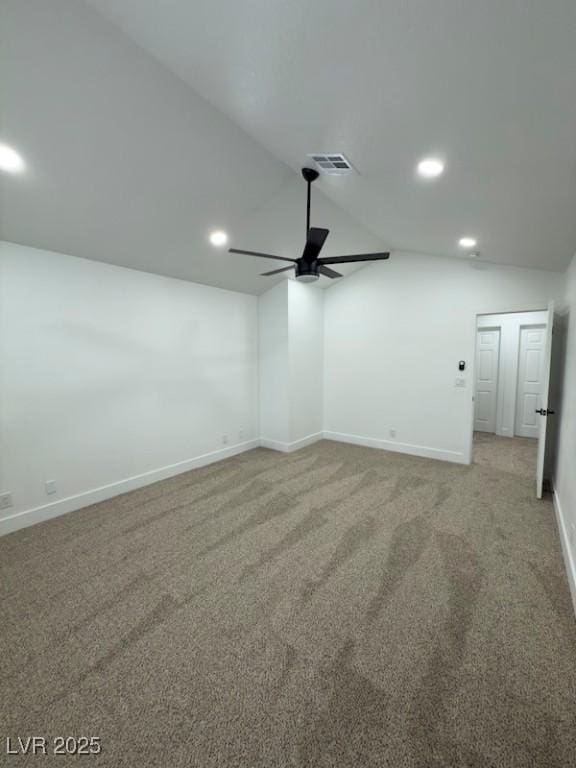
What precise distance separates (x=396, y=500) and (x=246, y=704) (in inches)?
93.3

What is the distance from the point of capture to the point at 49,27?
141 cm

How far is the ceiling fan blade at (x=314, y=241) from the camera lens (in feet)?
8.09

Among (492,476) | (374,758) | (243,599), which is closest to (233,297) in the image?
(243,599)

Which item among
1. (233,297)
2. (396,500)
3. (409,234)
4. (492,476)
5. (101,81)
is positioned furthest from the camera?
(233,297)

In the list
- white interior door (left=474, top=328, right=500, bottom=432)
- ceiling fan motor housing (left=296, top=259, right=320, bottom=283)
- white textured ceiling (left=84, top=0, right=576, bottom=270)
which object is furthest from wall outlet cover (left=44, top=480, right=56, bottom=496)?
white interior door (left=474, top=328, right=500, bottom=432)

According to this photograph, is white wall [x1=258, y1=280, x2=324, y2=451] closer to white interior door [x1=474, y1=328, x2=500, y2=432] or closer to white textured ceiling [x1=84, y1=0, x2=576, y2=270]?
white textured ceiling [x1=84, y1=0, x2=576, y2=270]

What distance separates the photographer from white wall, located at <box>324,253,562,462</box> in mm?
4234

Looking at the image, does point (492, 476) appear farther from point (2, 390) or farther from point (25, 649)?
point (2, 390)

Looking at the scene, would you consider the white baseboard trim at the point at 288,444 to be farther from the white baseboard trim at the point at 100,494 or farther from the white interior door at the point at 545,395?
the white interior door at the point at 545,395

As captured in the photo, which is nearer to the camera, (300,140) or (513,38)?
(513,38)

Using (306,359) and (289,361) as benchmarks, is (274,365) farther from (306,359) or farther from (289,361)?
(306,359)

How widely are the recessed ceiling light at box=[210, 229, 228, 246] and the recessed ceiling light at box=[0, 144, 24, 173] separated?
160cm

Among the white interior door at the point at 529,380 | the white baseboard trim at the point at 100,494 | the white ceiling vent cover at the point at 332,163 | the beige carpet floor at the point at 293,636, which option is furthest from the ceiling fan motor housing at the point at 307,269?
the white interior door at the point at 529,380

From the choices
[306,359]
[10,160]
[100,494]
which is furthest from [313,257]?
[100,494]
